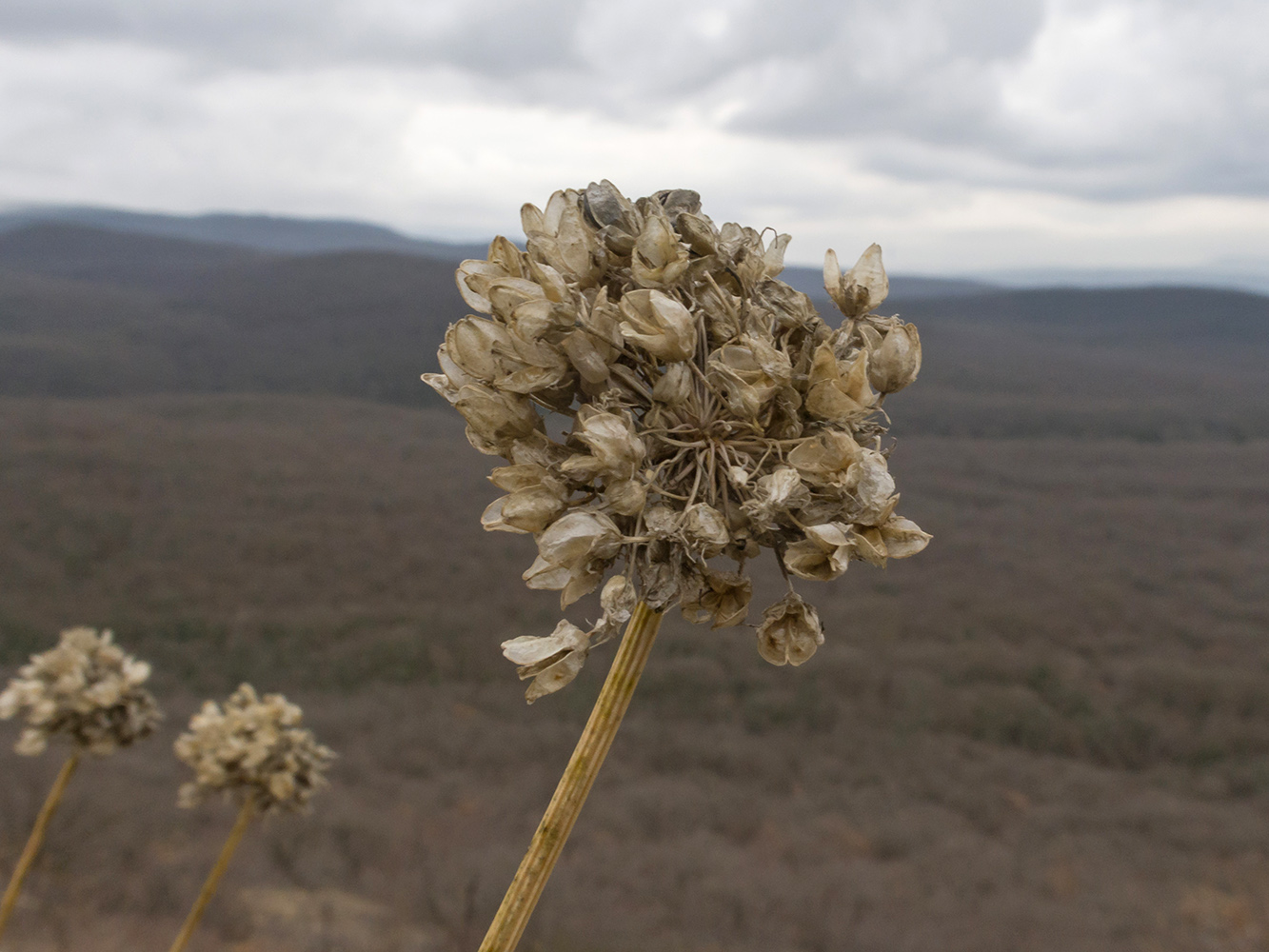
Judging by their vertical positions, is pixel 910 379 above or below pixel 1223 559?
above

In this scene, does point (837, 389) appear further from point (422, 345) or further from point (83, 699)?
point (422, 345)

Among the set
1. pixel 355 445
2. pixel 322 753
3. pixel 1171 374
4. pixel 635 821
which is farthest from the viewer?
pixel 1171 374

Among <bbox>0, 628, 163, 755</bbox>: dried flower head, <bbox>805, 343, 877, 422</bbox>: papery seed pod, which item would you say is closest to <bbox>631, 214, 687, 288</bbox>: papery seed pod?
<bbox>805, 343, 877, 422</bbox>: papery seed pod

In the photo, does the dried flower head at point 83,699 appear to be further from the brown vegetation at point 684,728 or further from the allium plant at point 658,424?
the brown vegetation at point 684,728

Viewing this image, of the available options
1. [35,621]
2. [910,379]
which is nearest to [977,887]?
[910,379]

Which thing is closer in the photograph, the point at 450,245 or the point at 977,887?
the point at 977,887

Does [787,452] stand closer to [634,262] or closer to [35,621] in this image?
[634,262]

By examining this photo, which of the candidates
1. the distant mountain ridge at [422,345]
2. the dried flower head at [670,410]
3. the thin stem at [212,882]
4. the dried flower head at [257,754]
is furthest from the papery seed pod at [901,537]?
the distant mountain ridge at [422,345]

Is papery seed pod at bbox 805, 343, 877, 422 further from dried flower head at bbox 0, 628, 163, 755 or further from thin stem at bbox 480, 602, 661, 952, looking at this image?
dried flower head at bbox 0, 628, 163, 755
